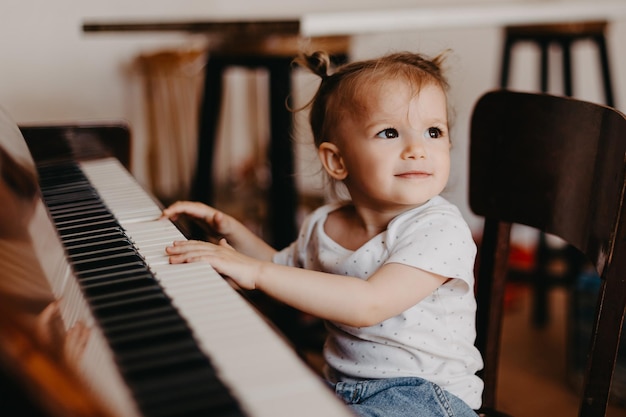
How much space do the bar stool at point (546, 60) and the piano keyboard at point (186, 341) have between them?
2.02 metres

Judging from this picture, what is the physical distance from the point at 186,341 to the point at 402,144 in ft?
1.88

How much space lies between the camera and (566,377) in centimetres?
240

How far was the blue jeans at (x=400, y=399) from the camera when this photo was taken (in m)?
0.99

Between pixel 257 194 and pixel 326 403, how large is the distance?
3.21m

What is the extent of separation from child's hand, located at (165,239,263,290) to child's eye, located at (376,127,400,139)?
0.31m

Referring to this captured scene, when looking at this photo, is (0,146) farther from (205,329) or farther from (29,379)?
(29,379)

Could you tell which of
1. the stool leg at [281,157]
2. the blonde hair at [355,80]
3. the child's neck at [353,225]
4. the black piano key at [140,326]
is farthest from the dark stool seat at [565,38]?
the black piano key at [140,326]

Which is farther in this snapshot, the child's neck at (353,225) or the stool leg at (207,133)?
the stool leg at (207,133)

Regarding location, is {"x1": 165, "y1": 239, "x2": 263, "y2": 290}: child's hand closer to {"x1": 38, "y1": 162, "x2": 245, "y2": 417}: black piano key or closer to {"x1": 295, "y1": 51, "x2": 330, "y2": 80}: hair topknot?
{"x1": 38, "y1": 162, "x2": 245, "y2": 417}: black piano key

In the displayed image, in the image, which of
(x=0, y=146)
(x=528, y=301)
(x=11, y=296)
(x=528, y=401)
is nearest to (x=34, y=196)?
(x=0, y=146)

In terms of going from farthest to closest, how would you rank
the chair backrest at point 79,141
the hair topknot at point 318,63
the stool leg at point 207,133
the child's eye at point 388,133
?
the stool leg at point 207,133 → the chair backrest at point 79,141 → the hair topknot at point 318,63 → the child's eye at point 388,133

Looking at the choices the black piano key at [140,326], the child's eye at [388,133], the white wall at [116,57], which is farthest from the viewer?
the white wall at [116,57]

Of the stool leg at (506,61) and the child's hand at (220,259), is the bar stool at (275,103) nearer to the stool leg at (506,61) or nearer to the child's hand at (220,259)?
the stool leg at (506,61)

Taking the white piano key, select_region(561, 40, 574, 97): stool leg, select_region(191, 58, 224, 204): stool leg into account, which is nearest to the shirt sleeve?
the white piano key
